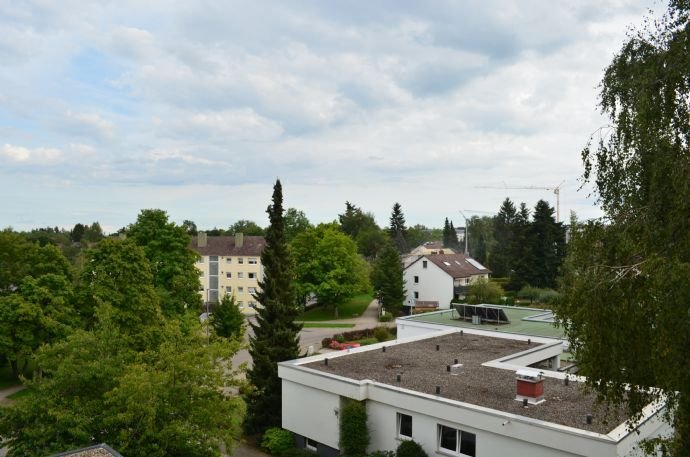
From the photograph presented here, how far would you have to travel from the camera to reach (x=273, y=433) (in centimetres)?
2242

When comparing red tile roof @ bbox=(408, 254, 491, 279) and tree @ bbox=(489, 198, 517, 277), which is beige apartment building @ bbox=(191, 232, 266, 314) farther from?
tree @ bbox=(489, 198, 517, 277)

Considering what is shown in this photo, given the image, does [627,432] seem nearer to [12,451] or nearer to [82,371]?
[82,371]

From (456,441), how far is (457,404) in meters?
1.40

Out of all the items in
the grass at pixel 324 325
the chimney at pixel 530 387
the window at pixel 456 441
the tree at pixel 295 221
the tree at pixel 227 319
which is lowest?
the grass at pixel 324 325

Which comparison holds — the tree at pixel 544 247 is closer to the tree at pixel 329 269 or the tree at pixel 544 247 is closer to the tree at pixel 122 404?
the tree at pixel 329 269

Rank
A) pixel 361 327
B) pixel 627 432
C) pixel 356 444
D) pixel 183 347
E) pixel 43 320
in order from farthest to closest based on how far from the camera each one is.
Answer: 1. pixel 361 327
2. pixel 43 320
3. pixel 356 444
4. pixel 183 347
5. pixel 627 432

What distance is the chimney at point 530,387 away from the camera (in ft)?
57.8

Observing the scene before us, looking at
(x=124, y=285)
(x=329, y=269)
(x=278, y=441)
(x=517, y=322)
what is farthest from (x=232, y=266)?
(x=278, y=441)

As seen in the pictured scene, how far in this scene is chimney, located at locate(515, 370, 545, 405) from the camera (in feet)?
57.8

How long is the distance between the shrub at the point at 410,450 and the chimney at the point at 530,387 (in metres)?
3.62

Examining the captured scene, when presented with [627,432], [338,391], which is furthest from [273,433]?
[627,432]

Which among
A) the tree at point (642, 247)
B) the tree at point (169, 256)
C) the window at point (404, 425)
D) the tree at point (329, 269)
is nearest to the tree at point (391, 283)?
the tree at point (329, 269)

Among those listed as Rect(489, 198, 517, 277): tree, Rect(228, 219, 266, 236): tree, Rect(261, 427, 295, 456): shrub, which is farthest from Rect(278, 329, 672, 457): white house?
Rect(228, 219, 266, 236): tree

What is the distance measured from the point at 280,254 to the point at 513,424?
13.4 meters
